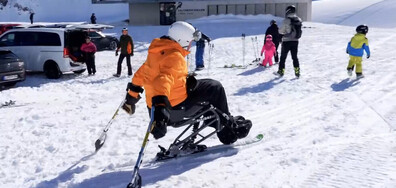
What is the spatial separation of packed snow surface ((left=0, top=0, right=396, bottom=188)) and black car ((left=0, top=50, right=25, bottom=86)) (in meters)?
0.82

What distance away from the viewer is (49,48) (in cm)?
1307

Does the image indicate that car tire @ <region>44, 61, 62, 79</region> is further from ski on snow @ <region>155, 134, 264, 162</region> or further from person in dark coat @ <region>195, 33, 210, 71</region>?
ski on snow @ <region>155, 134, 264, 162</region>

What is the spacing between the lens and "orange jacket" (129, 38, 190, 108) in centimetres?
397

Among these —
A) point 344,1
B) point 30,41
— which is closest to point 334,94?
point 30,41

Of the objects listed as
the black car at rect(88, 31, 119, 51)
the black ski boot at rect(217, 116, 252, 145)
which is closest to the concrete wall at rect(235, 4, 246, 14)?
the black car at rect(88, 31, 119, 51)

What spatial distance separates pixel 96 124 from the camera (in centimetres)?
680

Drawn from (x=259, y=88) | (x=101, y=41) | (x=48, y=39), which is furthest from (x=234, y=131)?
(x=101, y=41)

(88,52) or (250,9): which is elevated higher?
(250,9)

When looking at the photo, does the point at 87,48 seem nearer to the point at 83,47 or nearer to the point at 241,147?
the point at 83,47

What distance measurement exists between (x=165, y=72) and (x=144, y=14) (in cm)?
3799

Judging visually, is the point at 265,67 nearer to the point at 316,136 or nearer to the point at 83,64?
the point at 83,64

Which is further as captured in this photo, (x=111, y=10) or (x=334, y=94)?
(x=111, y=10)

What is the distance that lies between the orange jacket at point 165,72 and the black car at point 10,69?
26.0 feet

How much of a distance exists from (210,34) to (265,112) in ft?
70.1
